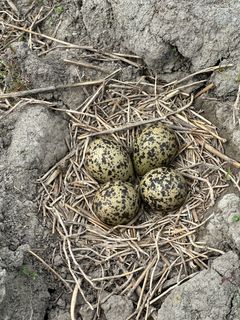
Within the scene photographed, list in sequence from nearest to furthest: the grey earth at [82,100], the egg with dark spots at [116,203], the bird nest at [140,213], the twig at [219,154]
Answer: the grey earth at [82,100] < the bird nest at [140,213] < the egg with dark spots at [116,203] < the twig at [219,154]

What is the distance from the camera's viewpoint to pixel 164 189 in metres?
4.01

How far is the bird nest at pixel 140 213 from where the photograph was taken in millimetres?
3812

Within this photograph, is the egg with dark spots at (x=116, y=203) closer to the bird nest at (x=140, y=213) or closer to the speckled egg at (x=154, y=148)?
the bird nest at (x=140, y=213)

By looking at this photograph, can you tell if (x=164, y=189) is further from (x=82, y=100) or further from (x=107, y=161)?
(x=82, y=100)

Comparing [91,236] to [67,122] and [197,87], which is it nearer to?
[67,122]

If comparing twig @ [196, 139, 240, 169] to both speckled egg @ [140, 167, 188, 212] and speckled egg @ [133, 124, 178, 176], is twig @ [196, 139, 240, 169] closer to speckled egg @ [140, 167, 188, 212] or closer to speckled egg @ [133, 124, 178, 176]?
speckled egg @ [133, 124, 178, 176]

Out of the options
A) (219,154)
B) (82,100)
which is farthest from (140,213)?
(82,100)

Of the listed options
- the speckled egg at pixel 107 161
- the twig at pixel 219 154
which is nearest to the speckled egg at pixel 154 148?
the speckled egg at pixel 107 161

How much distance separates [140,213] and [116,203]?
0.93ft

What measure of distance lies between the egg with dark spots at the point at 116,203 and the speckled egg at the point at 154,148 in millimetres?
219

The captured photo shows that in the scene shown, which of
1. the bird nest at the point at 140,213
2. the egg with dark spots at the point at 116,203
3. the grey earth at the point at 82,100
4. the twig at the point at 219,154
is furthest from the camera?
the twig at the point at 219,154

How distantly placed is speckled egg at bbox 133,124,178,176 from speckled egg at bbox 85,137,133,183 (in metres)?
0.09

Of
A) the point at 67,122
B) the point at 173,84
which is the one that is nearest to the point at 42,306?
the point at 67,122

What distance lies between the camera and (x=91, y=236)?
404cm
